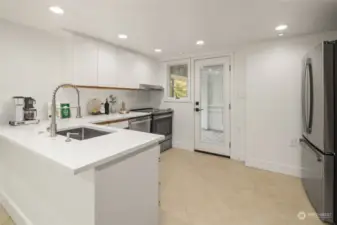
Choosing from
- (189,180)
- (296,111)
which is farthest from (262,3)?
(189,180)

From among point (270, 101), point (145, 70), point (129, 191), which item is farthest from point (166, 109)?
point (129, 191)

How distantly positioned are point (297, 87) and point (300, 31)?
0.85 meters

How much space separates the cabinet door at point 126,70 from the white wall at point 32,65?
3.06ft

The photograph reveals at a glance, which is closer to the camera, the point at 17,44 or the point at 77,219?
the point at 77,219

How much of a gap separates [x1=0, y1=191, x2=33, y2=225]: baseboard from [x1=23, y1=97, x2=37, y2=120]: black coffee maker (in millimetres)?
951

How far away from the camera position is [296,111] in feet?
10.0

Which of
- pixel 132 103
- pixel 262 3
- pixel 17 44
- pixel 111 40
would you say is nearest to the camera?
pixel 262 3

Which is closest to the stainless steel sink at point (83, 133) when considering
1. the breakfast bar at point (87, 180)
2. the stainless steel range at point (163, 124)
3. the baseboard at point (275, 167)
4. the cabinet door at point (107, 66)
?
the breakfast bar at point (87, 180)

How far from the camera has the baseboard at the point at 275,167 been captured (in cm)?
307

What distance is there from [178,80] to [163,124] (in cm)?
120

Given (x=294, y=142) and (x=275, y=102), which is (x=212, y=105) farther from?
(x=294, y=142)

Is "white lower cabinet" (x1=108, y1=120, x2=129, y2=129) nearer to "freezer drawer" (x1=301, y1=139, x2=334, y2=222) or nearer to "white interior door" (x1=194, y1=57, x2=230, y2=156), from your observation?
"white interior door" (x1=194, y1=57, x2=230, y2=156)

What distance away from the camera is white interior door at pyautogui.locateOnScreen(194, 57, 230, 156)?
13.0ft

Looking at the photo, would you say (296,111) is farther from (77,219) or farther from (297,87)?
(77,219)
